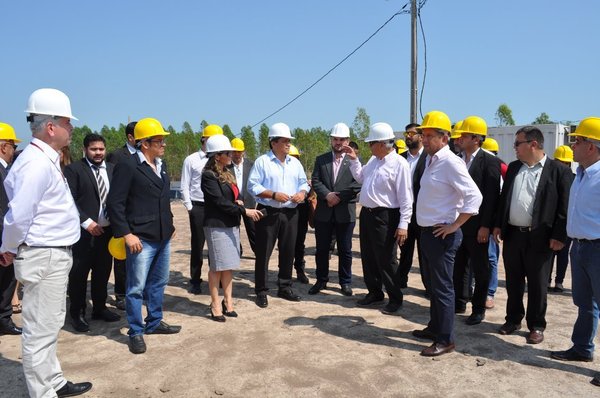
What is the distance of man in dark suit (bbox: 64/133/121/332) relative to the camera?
4734mm

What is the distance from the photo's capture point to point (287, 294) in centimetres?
582

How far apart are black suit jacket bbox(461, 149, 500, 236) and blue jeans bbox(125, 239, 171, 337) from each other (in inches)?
131

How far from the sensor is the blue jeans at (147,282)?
425 centimetres

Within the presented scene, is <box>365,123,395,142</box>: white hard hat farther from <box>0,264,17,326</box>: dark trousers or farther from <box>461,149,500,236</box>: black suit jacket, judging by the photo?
<box>0,264,17,326</box>: dark trousers

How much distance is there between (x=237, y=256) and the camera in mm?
5008

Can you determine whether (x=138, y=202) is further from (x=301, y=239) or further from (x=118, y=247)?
(x=301, y=239)

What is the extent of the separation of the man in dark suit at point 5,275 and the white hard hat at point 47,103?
2.04 meters

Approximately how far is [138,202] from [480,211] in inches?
141

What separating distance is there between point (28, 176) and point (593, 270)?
434cm

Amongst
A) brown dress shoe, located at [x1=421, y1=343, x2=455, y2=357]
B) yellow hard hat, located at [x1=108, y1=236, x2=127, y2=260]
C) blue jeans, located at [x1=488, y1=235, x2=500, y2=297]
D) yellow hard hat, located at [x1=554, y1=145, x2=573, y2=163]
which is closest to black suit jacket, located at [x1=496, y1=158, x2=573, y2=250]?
brown dress shoe, located at [x1=421, y1=343, x2=455, y2=357]

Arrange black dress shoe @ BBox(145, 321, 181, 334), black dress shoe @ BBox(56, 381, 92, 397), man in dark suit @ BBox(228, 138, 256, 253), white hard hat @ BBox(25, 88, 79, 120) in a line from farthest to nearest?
man in dark suit @ BBox(228, 138, 256, 253), black dress shoe @ BBox(145, 321, 181, 334), black dress shoe @ BBox(56, 381, 92, 397), white hard hat @ BBox(25, 88, 79, 120)

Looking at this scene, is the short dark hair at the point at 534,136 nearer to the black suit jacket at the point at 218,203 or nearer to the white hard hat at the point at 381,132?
the white hard hat at the point at 381,132

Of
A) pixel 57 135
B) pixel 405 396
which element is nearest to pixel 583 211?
pixel 405 396

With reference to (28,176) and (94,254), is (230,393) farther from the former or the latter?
(94,254)
